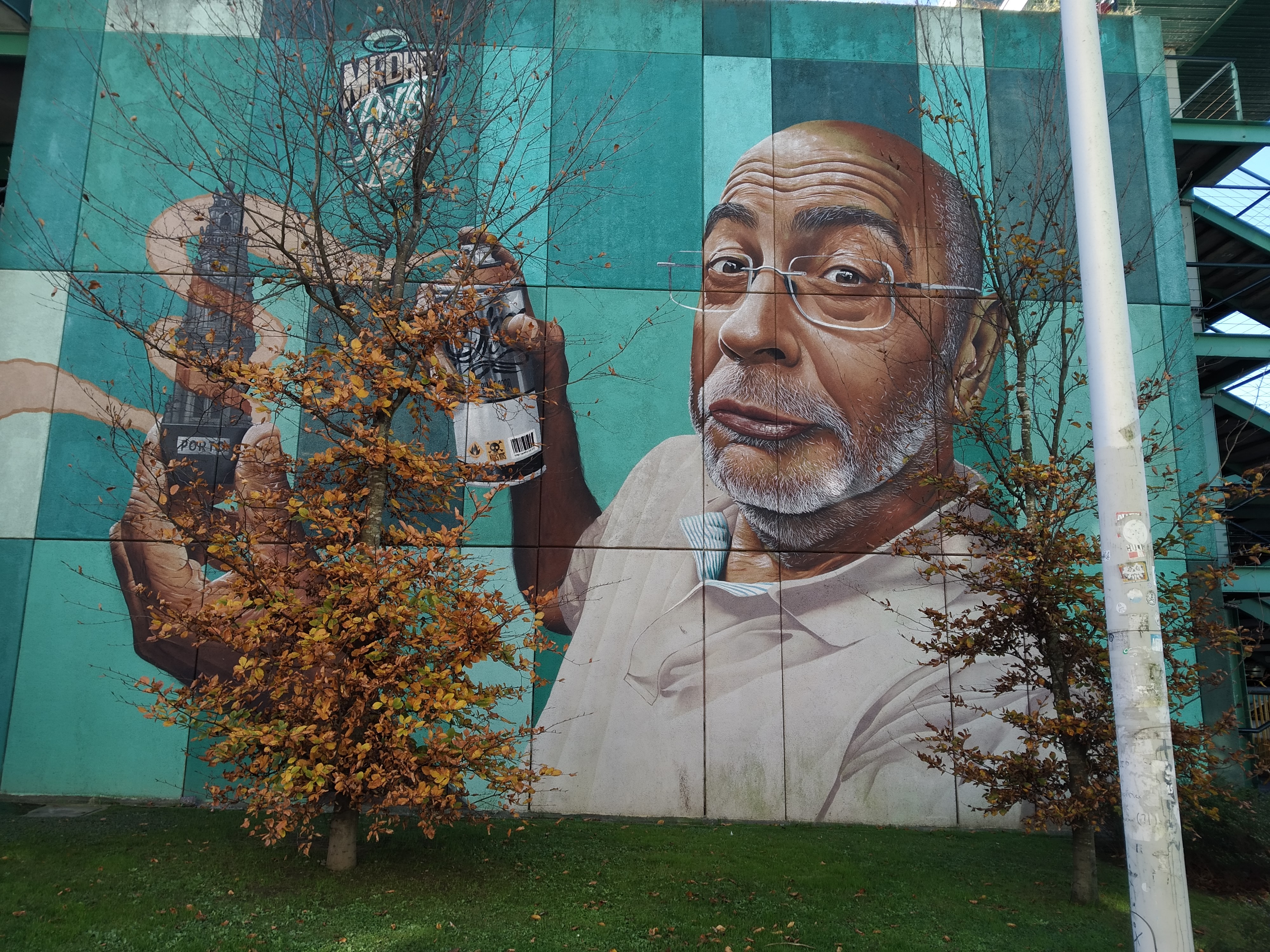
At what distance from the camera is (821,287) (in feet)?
37.1

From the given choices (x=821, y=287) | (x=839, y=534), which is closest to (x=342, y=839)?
(x=839, y=534)

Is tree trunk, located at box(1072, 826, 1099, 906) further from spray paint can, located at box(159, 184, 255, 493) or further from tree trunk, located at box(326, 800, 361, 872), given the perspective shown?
spray paint can, located at box(159, 184, 255, 493)

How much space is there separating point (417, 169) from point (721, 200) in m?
4.81

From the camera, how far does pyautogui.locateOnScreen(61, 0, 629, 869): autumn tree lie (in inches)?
253

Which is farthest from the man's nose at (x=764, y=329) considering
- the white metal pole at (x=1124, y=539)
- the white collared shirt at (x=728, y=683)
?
the white metal pole at (x=1124, y=539)

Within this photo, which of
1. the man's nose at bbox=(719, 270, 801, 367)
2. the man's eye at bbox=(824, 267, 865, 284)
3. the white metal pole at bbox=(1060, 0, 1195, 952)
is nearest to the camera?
the white metal pole at bbox=(1060, 0, 1195, 952)

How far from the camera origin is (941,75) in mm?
12039

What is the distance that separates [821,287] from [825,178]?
1.56m

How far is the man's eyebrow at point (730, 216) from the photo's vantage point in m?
11.5

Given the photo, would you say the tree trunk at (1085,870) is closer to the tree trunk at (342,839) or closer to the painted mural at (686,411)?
the painted mural at (686,411)

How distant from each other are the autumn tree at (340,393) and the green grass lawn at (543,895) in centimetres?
60

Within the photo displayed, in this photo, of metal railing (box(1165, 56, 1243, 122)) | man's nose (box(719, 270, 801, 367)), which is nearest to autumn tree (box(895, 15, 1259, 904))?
man's nose (box(719, 270, 801, 367))

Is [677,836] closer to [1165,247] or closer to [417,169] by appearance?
[417,169]

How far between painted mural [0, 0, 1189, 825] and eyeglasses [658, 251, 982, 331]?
0.13 feet
